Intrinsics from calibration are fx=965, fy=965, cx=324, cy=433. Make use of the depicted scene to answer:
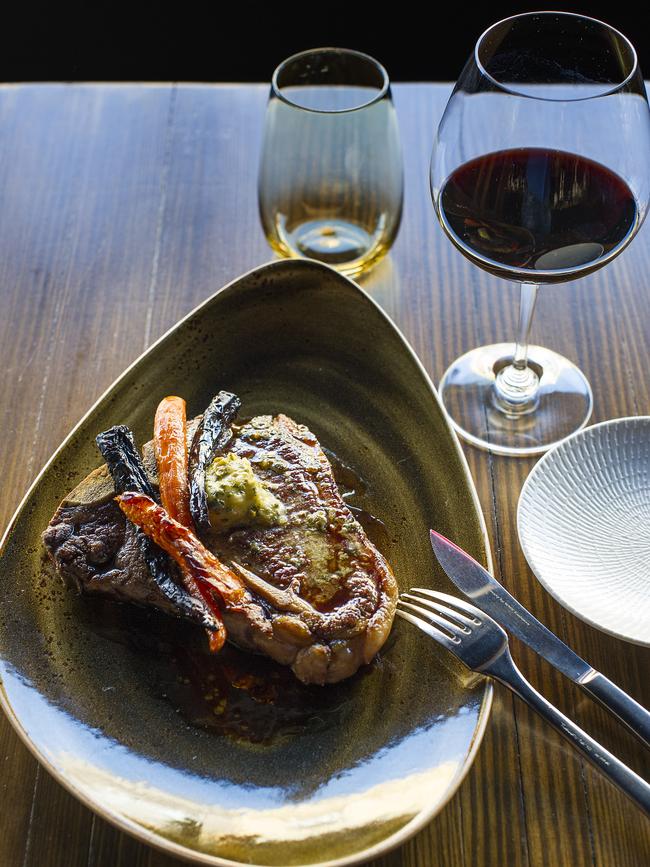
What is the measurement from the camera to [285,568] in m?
1.90

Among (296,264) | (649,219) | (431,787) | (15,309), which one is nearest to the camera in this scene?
(431,787)

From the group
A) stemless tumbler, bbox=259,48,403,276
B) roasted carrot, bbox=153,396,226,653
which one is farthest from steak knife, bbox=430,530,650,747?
stemless tumbler, bbox=259,48,403,276

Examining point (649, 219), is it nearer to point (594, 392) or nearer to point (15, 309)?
point (594, 392)

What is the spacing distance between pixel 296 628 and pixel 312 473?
382 millimetres

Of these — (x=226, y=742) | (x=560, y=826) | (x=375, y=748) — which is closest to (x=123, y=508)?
(x=226, y=742)

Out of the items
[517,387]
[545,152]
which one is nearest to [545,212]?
[545,152]

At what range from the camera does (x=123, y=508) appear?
1.91m

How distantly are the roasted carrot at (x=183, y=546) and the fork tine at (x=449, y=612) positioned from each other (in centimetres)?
35

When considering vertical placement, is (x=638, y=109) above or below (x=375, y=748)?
above

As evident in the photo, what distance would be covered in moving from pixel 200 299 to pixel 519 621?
1.36 metres

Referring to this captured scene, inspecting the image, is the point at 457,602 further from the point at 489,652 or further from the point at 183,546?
the point at 183,546

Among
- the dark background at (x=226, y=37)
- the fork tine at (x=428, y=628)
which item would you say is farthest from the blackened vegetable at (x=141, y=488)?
the dark background at (x=226, y=37)

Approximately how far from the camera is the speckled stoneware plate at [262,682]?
1627mm

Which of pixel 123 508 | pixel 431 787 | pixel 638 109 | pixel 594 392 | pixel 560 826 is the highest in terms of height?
pixel 638 109
